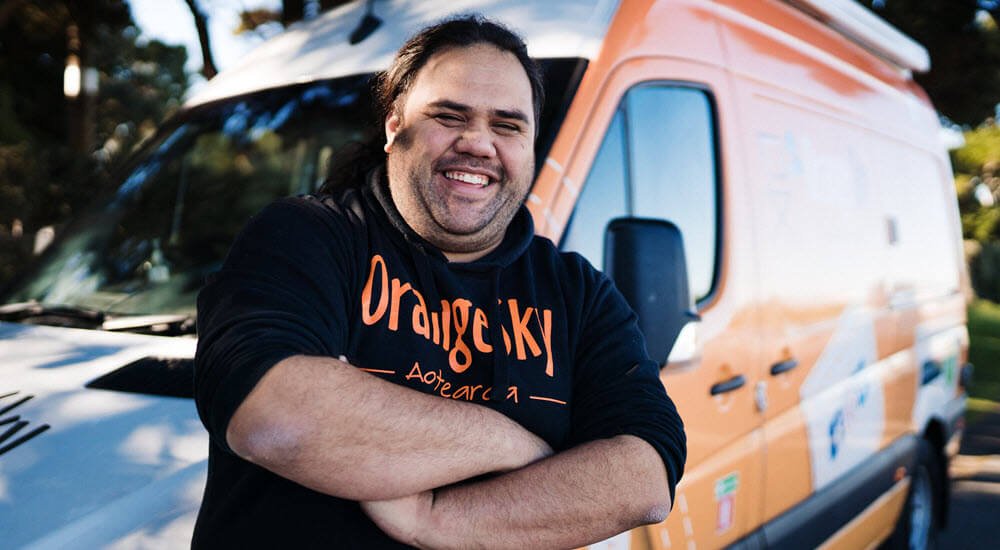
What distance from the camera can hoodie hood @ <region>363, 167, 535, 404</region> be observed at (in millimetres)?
1659

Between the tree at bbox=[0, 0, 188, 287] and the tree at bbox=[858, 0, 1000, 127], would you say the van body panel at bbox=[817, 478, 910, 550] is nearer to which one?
the tree at bbox=[0, 0, 188, 287]

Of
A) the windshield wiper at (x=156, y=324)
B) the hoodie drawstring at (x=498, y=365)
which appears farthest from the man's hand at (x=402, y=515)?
the windshield wiper at (x=156, y=324)

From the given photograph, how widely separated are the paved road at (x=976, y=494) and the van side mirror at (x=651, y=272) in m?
4.20

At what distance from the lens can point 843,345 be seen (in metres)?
3.39

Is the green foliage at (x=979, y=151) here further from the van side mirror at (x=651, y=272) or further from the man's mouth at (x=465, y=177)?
the man's mouth at (x=465, y=177)

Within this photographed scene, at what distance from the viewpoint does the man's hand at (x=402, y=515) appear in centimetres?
142

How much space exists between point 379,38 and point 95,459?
1.59 m

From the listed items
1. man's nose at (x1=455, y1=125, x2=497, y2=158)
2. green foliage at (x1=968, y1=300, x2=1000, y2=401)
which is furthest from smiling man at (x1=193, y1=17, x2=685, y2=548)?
green foliage at (x1=968, y1=300, x2=1000, y2=401)

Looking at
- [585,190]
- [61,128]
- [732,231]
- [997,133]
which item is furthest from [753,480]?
[997,133]

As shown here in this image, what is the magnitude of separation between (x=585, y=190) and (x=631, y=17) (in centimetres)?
56

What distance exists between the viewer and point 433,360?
1.63m

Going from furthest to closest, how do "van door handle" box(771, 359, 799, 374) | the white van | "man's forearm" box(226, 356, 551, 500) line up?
"van door handle" box(771, 359, 799, 374)
the white van
"man's forearm" box(226, 356, 551, 500)

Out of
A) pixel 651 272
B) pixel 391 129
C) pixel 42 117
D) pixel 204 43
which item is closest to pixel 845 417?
pixel 651 272

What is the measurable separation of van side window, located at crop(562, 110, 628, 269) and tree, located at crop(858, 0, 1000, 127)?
8558 millimetres
